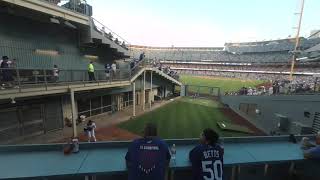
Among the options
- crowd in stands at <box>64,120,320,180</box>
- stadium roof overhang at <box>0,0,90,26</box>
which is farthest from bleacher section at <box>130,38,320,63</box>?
crowd in stands at <box>64,120,320,180</box>

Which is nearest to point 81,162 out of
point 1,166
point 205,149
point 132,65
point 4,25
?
point 1,166

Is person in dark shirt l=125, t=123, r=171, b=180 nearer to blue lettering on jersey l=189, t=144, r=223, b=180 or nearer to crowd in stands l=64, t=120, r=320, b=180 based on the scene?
crowd in stands l=64, t=120, r=320, b=180

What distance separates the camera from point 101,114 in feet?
80.4

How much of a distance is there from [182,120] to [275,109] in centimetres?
827

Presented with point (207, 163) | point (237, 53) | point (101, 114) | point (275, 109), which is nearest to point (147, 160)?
point (207, 163)

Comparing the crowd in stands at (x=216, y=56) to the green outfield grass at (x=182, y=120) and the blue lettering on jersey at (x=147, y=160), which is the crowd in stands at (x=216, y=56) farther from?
the blue lettering on jersey at (x=147, y=160)

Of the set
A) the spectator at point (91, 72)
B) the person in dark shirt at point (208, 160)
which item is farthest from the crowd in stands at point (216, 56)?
the person in dark shirt at point (208, 160)

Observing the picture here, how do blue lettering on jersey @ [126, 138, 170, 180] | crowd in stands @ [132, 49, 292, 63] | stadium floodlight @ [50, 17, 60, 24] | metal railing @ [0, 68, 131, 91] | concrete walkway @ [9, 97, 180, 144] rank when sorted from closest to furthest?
blue lettering on jersey @ [126, 138, 170, 180] < metal railing @ [0, 68, 131, 91] < concrete walkway @ [9, 97, 180, 144] < stadium floodlight @ [50, 17, 60, 24] < crowd in stands @ [132, 49, 292, 63]

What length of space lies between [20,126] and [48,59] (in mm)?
5235

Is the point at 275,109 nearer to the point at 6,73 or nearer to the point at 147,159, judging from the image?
the point at 6,73

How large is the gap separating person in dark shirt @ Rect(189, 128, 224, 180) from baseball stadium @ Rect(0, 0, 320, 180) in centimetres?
3

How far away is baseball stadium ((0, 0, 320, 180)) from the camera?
12.9 feet

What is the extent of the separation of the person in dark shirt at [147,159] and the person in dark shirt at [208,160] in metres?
0.46

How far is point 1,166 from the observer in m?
3.56
